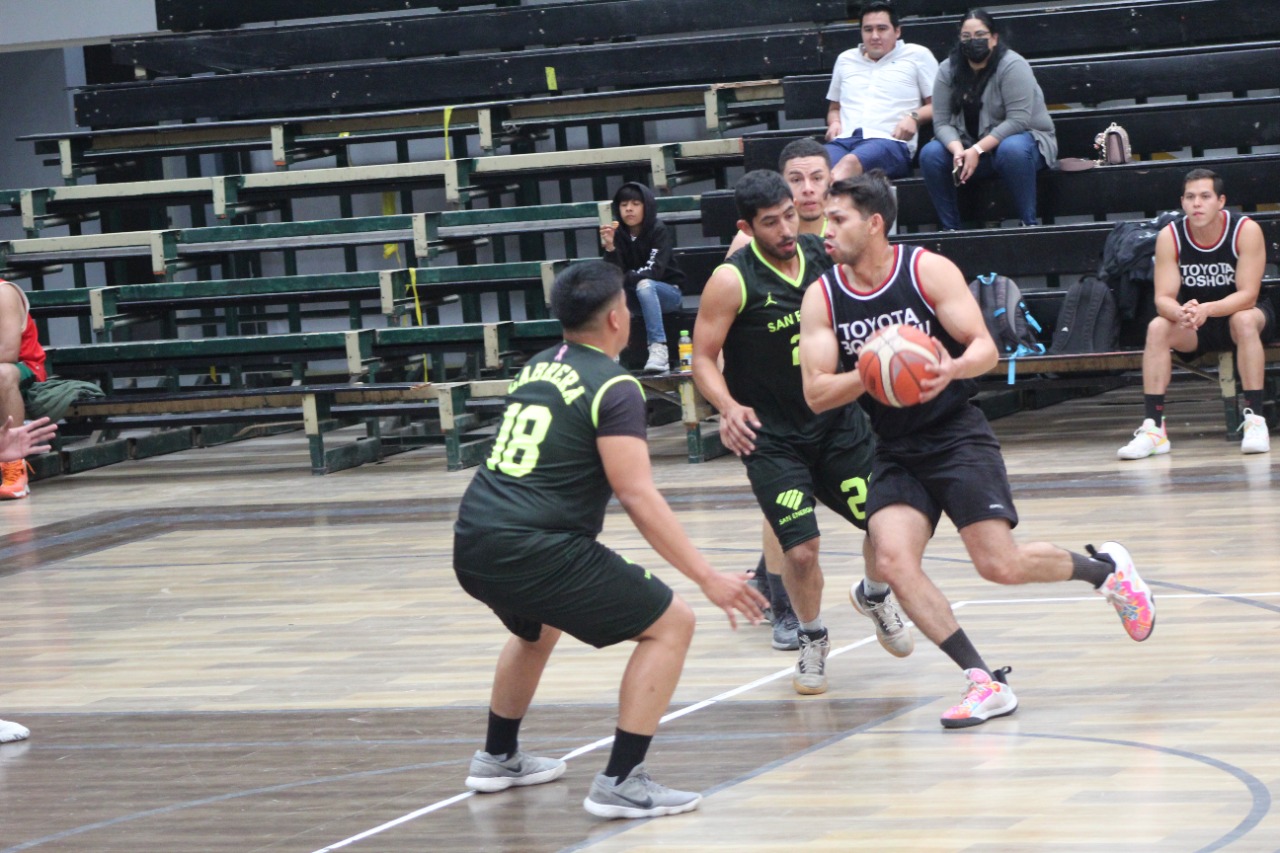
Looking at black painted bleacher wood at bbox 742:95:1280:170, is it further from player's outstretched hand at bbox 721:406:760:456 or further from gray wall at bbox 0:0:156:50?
gray wall at bbox 0:0:156:50

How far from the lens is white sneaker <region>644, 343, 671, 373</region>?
37.2ft

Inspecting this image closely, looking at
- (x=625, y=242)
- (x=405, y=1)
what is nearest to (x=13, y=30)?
(x=405, y=1)

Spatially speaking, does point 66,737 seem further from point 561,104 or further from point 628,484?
point 561,104

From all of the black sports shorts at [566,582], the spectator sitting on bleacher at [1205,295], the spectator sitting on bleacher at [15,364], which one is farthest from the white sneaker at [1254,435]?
the spectator sitting on bleacher at [15,364]

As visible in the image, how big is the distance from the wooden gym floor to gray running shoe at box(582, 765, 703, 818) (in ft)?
0.17

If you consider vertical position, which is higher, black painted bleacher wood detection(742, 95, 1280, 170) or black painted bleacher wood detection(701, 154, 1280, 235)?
black painted bleacher wood detection(742, 95, 1280, 170)

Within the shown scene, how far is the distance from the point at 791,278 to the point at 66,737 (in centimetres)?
281

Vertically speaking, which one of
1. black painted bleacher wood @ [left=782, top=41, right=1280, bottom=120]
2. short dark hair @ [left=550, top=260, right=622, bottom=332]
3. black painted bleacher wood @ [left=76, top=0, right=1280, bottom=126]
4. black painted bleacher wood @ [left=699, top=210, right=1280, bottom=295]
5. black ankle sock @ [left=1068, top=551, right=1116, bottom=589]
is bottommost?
black ankle sock @ [left=1068, top=551, right=1116, bottom=589]

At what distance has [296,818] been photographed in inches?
185

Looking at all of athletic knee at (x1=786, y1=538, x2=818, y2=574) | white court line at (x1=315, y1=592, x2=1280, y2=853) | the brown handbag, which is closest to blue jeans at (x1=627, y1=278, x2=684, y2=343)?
the brown handbag

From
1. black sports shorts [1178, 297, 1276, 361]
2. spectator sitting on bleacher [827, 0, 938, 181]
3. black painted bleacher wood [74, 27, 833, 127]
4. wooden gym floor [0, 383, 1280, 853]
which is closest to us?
wooden gym floor [0, 383, 1280, 853]

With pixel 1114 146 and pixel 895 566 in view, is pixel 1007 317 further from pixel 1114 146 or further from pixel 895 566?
pixel 895 566

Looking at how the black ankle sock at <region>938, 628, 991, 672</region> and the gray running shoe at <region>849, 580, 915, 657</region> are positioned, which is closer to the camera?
the black ankle sock at <region>938, 628, 991, 672</region>

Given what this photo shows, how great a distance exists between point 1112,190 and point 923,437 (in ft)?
21.7
